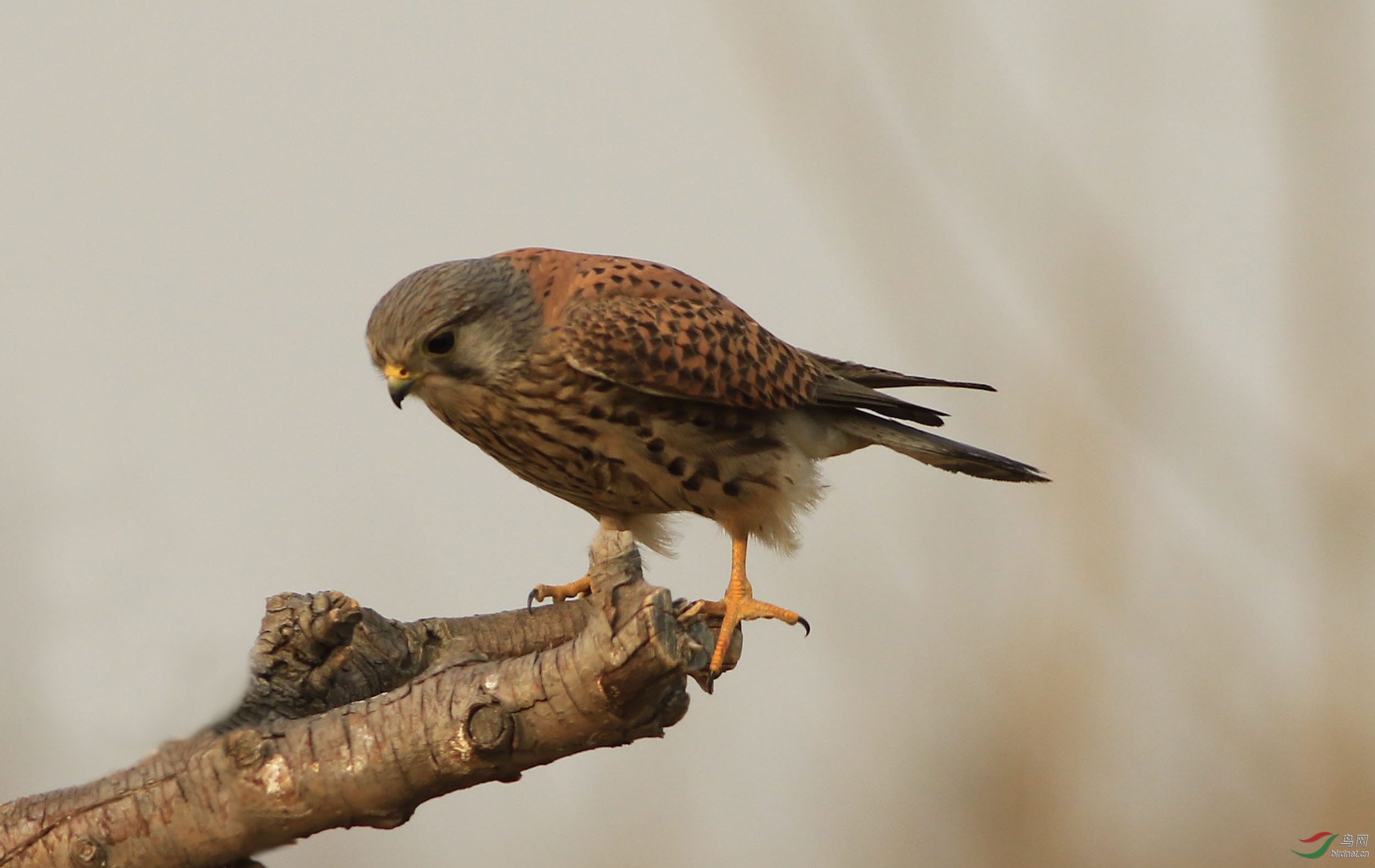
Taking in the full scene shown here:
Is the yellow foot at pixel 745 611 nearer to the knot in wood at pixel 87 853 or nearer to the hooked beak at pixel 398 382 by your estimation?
the hooked beak at pixel 398 382

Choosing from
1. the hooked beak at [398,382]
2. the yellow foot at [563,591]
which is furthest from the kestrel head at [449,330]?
the yellow foot at [563,591]

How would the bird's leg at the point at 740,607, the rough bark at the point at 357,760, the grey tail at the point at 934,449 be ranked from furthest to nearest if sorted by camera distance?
the grey tail at the point at 934,449 < the bird's leg at the point at 740,607 < the rough bark at the point at 357,760

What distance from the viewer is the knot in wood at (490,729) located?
2.14 meters

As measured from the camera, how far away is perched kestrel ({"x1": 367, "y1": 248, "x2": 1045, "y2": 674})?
335cm

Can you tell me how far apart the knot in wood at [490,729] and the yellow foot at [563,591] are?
1.58 metres

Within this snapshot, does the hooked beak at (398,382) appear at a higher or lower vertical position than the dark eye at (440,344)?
lower

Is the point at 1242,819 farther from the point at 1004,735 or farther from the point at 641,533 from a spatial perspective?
the point at 641,533

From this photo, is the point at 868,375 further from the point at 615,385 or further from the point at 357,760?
the point at 357,760

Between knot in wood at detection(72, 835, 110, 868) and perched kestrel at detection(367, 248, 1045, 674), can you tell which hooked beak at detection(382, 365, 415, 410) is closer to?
perched kestrel at detection(367, 248, 1045, 674)

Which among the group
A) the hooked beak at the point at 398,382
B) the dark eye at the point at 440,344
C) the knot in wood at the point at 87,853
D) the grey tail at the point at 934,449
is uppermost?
the dark eye at the point at 440,344

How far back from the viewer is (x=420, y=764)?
7.13 feet

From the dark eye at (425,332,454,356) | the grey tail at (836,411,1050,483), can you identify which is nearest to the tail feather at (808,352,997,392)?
the grey tail at (836,411,1050,483)

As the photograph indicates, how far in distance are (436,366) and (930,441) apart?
168 cm

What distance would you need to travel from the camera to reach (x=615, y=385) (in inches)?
133
